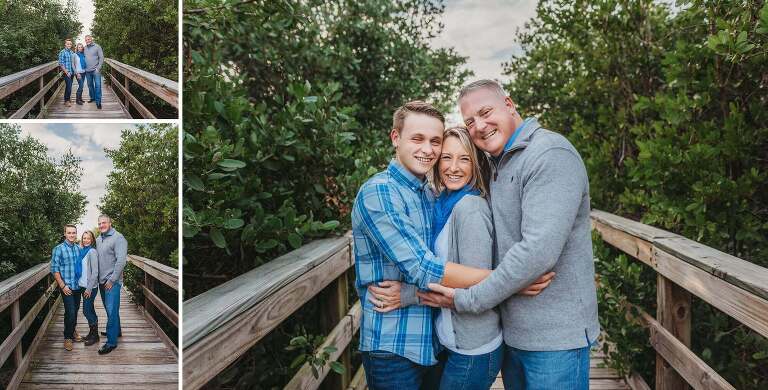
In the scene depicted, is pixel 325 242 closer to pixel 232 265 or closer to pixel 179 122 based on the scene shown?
pixel 232 265

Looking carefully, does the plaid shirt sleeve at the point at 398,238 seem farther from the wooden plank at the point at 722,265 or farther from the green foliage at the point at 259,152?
the wooden plank at the point at 722,265

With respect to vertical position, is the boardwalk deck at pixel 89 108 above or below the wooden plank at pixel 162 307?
above

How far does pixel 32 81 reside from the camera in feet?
3.69

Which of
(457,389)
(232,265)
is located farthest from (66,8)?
(232,265)

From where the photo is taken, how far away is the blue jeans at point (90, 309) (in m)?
1.19

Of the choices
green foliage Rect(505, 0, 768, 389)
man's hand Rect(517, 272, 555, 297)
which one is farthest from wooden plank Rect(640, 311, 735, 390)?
man's hand Rect(517, 272, 555, 297)

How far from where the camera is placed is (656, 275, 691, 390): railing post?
292 centimetres

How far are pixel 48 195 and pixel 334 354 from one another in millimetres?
1665

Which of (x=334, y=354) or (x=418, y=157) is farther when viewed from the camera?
(x=334, y=354)

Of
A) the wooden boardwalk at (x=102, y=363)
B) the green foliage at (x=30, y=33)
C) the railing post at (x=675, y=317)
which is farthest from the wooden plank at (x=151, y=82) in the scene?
the railing post at (x=675, y=317)

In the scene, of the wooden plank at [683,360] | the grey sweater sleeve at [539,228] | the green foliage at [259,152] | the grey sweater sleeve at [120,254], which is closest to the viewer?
the grey sweater sleeve at [120,254]

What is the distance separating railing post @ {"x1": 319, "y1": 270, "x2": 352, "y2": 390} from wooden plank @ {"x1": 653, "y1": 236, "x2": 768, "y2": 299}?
1617 millimetres

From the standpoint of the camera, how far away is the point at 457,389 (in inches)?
77.6

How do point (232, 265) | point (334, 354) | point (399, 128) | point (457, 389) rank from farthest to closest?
1. point (232, 265)
2. point (334, 354)
3. point (399, 128)
4. point (457, 389)
